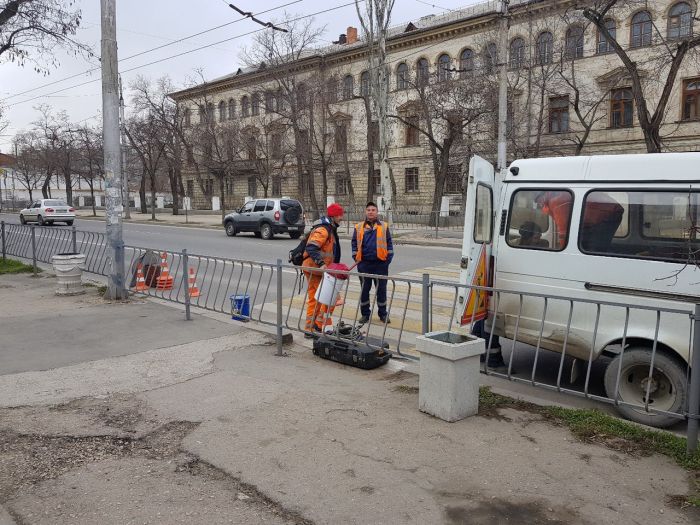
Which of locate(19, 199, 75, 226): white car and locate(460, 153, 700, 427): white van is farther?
locate(19, 199, 75, 226): white car

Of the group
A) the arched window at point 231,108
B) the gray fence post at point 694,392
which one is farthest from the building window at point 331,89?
the gray fence post at point 694,392

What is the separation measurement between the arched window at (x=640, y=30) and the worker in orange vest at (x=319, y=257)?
105 ft

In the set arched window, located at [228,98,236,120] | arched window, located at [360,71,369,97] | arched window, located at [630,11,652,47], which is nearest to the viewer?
arched window, located at [630,11,652,47]

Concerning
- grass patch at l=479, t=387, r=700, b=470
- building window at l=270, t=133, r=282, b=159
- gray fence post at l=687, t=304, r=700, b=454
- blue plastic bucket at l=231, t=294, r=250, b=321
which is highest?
building window at l=270, t=133, r=282, b=159

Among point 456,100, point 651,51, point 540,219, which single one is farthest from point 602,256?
point 651,51

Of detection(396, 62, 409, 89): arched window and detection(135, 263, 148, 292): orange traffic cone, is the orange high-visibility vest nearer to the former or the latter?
detection(135, 263, 148, 292): orange traffic cone

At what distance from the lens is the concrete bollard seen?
464 cm

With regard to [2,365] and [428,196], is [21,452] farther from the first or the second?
[428,196]

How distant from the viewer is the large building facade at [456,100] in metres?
29.6

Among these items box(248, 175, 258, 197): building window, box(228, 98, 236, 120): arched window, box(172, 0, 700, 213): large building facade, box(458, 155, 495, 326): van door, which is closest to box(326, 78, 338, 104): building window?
box(172, 0, 700, 213): large building facade

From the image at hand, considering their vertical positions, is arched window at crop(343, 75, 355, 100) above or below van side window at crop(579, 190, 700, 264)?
above

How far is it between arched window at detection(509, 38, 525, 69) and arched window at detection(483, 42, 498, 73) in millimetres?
1394

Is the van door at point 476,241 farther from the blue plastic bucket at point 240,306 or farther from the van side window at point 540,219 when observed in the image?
the blue plastic bucket at point 240,306

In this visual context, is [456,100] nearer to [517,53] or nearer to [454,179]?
[517,53]
